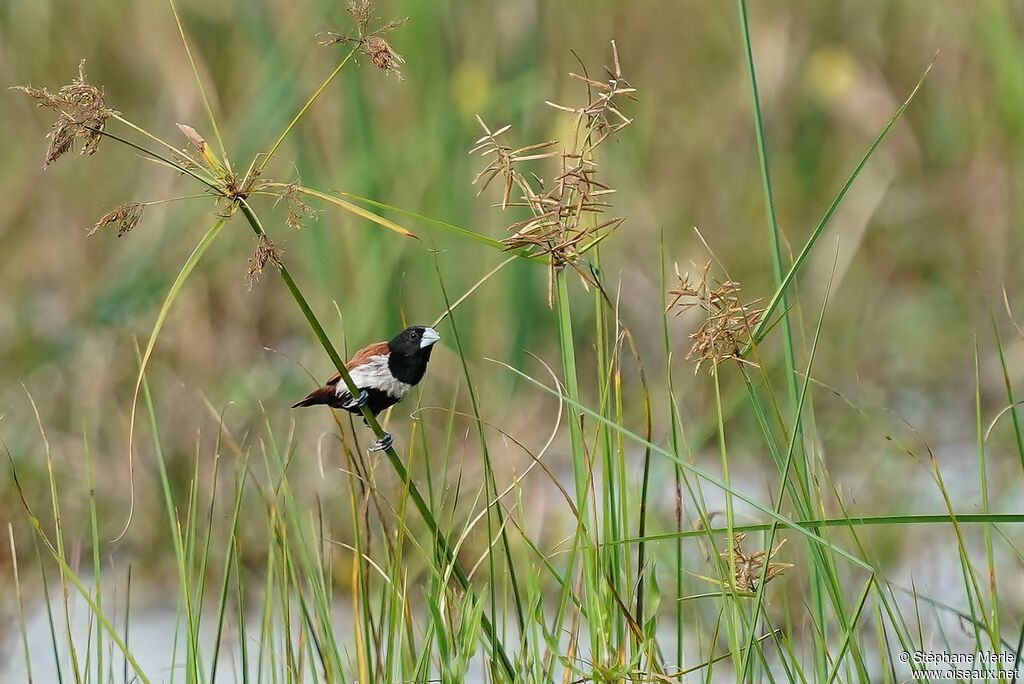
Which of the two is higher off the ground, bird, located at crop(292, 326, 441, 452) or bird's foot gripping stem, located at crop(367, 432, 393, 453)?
bird, located at crop(292, 326, 441, 452)

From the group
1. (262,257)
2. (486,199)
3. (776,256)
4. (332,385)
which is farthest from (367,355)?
(486,199)

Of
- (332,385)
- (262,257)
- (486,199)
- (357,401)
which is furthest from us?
(486,199)

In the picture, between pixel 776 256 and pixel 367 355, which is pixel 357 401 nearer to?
pixel 367 355

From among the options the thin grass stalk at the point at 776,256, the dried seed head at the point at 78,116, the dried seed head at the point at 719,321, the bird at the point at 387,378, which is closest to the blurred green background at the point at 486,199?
the thin grass stalk at the point at 776,256

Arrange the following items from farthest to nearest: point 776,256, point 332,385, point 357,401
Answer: point 776,256 → point 332,385 → point 357,401

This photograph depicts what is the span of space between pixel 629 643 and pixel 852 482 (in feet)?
5.08

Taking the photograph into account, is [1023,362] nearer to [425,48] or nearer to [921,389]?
[921,389]

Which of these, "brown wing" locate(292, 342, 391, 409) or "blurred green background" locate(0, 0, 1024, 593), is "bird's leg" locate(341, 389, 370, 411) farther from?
"blurred green background" locate(0, 0, 1024, 593)

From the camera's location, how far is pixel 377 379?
3.36 feet

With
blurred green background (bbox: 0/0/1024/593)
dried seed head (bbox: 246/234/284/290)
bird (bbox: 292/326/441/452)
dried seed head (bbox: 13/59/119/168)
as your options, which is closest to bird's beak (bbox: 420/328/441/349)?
bird (bbox: 292/326/441/452)

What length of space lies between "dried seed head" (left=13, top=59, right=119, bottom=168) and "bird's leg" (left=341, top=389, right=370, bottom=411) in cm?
24

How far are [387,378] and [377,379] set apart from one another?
0.04 ft

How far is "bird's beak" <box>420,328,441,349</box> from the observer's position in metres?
0.97

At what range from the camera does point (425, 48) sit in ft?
9.72
